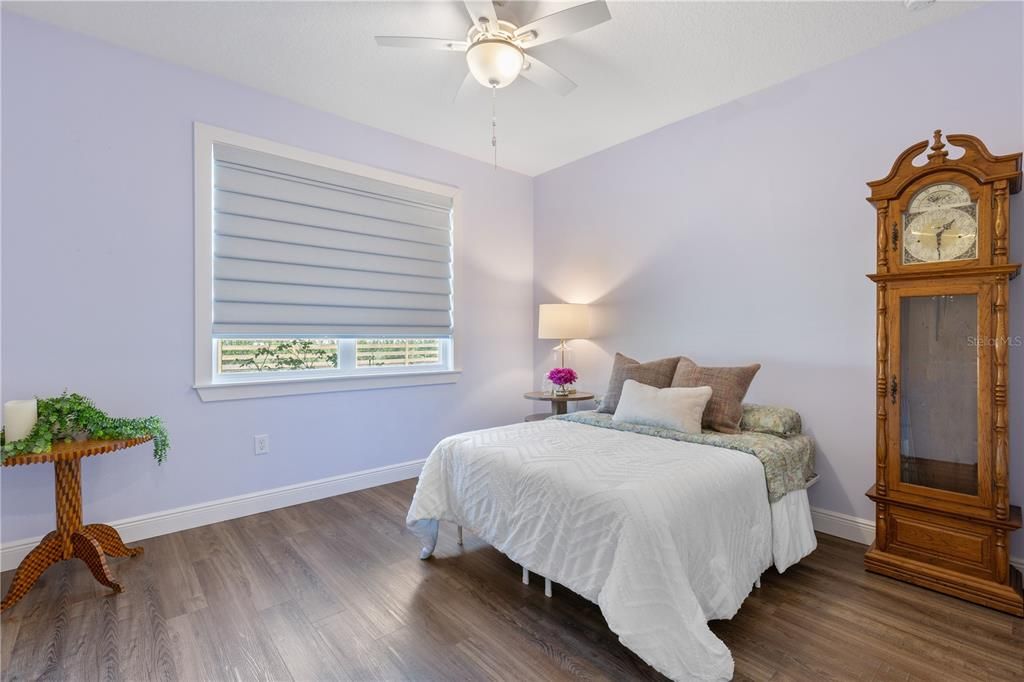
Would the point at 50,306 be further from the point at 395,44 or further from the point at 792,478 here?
the point at 792,478

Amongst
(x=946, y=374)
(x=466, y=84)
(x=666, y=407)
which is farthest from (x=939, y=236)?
(x=466, y=84)

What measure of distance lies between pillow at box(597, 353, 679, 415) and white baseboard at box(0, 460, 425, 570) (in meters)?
A: 1.64

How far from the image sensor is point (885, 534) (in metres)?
2.25

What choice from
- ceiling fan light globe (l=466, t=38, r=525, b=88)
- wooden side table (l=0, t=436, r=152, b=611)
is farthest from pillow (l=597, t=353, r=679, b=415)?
wooden side table (l=0, t=436, r=152, b=611)

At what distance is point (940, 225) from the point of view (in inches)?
83.4

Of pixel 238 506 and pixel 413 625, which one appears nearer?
pixel 413 625

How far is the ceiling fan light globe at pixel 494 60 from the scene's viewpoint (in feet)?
6.83

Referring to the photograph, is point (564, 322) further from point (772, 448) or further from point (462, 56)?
point (462, 56)

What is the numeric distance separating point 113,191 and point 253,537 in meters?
2.01

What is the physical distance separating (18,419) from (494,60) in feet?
8.49

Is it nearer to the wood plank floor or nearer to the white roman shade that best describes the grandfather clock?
the wood plank floor

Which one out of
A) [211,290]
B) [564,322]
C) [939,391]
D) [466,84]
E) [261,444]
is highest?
[466,84]

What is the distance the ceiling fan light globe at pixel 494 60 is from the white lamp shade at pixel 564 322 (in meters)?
1.90

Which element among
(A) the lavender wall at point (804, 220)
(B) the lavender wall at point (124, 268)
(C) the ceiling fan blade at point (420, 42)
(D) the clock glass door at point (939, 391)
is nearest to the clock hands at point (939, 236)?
(D) the clock glass door at point (939, 391)
